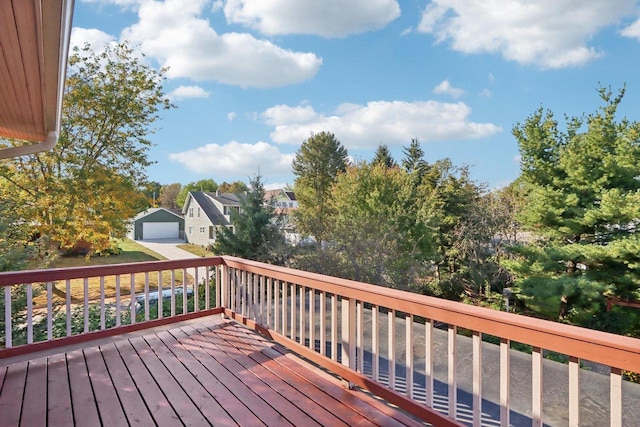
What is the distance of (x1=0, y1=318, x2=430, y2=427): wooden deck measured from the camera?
2164mm

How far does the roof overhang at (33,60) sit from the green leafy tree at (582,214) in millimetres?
10756

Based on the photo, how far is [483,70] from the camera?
11336 mm

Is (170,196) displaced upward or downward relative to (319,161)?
downward

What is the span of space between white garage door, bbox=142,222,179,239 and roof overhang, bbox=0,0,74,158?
78.5 ft

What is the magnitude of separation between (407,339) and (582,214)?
395 inches

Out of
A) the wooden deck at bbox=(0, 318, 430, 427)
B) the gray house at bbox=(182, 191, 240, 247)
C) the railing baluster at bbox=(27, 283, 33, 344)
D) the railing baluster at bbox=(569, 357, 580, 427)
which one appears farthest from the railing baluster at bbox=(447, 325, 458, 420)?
the gray house at bbox=(182, 191, 240, 247)

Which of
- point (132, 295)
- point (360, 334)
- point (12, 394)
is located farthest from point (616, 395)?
point (132, 295)

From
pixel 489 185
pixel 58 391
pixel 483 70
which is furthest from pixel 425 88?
pixel 58 391

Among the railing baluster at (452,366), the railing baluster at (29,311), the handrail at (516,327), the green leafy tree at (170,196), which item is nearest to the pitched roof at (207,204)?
the green leafy tree at (170,196)

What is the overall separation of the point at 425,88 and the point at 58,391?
15647 millimetres

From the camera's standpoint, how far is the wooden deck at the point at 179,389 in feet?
7.10

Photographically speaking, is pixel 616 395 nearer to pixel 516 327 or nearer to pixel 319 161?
pixel 516 327

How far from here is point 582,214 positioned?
31.6ft

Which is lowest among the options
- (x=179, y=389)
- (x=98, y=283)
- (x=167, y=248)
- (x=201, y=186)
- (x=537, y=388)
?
(x=98, y=283)
